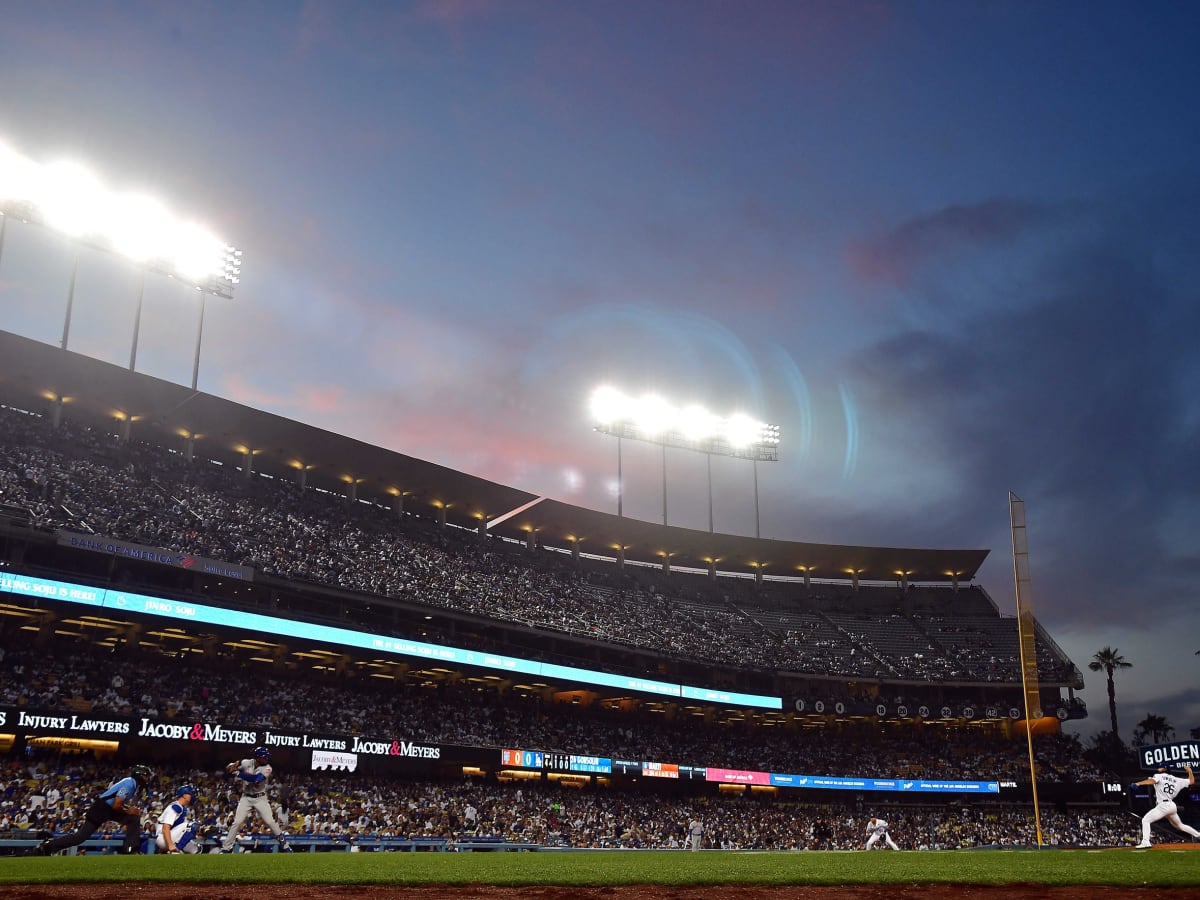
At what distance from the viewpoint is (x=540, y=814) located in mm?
43562

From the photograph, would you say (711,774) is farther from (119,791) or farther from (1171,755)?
(119,791)

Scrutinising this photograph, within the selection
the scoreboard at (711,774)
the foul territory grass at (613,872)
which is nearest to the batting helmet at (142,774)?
the foul territory grass at (613,872)

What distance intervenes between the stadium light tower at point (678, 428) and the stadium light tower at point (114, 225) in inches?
1089

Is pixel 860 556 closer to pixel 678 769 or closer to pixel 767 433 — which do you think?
pixel 767 433

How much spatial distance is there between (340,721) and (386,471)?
16.8 metres

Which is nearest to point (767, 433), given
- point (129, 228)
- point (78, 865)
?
point (129, 228)

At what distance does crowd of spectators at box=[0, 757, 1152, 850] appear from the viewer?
30438 millimetres

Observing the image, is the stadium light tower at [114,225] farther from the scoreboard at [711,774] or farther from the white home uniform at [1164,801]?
the white home uniform at [1164,801]

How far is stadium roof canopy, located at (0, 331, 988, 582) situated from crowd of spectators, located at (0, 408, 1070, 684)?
1597mm

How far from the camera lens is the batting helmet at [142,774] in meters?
31.7

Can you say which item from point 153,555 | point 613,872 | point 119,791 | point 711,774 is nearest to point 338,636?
point 153,555

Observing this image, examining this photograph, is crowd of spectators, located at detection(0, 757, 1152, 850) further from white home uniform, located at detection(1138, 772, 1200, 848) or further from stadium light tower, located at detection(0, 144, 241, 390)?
white home uniform, located at detection(1138, 772, 1200, 848)

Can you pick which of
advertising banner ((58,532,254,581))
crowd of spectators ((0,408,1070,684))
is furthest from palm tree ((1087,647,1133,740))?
advertising banner ((58,532,254,581))

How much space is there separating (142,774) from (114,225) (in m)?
24.9
